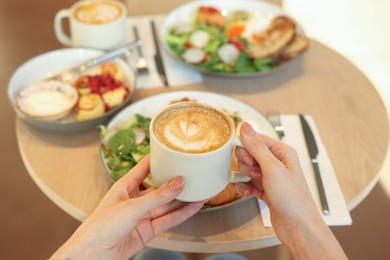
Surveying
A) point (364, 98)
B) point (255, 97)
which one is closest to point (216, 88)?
point (255, 97)

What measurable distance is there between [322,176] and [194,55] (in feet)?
2.01

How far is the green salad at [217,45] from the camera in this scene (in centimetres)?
149

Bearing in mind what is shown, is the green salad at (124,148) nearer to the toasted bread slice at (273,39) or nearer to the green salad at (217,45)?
the green salad at (217,45)

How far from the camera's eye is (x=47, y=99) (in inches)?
52.0

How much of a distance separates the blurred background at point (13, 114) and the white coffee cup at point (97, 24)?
30 centimetres

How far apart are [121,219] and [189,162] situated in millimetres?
175

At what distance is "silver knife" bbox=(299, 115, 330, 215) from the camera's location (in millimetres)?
1063

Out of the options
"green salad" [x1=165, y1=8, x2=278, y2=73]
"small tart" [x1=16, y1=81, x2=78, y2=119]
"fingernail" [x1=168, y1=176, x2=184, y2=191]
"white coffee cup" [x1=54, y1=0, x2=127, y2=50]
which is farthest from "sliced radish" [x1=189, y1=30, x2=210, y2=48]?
"fingernail" [x1=168, y1=176, x2=184, y2=191]

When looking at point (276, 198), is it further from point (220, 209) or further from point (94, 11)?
point (94, 11)

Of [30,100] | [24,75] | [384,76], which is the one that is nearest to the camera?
[30,100]

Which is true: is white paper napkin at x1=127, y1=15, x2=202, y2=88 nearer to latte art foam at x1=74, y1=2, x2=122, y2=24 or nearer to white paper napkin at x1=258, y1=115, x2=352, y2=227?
latte art foam at x1=74, y1=2, x2=122, y2=24

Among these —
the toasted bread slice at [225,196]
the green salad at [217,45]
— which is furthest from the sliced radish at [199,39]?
the toasted bread slice at [225,196]

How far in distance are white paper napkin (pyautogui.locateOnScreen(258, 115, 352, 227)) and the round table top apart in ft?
0.06

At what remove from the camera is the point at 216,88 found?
4.73ft
